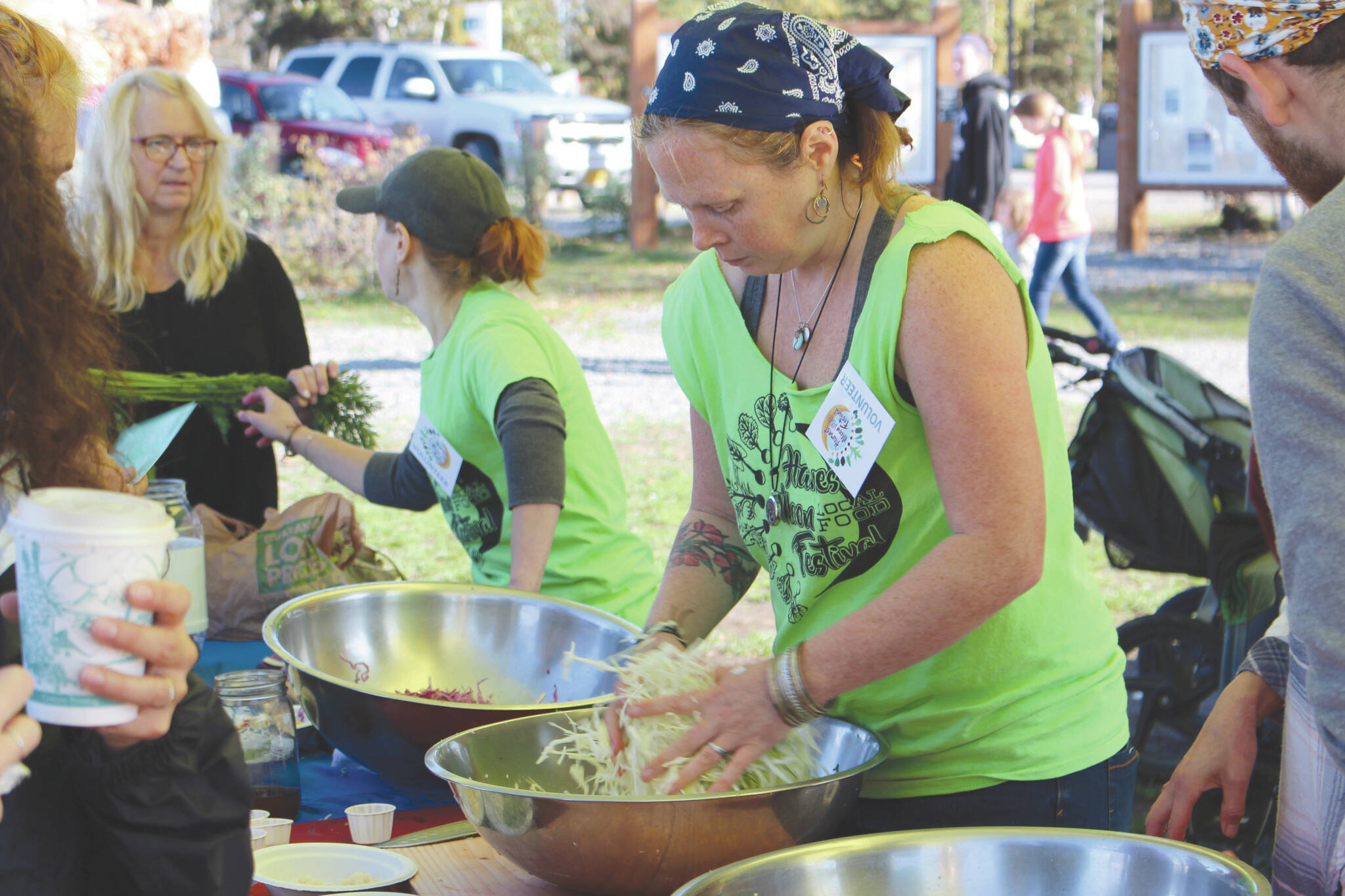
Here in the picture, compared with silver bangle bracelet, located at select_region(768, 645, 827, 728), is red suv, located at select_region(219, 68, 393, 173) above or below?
above

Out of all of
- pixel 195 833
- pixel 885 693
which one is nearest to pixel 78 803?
pixel 195 833

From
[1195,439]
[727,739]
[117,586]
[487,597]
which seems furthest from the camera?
[1195,439]

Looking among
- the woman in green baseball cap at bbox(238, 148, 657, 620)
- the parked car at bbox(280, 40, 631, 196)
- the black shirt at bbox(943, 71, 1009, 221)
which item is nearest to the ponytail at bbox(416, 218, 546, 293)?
the woman in green baseball cap at bbox(238, 148, 657, 620)

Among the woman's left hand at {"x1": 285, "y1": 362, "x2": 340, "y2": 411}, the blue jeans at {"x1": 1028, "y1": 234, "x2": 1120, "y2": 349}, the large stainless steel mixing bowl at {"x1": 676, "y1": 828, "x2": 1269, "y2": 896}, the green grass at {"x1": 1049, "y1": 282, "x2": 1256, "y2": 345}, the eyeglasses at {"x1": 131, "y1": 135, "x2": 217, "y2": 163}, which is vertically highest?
the eyeglasses at {"x1": 131, "y1": 135, "x2": 217, "y2": 163}

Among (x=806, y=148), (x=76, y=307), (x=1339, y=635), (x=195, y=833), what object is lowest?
(x=195, y=833)

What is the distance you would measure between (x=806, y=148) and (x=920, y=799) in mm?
734

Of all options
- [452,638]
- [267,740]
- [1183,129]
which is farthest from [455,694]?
[1183,129]

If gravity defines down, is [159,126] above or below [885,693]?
above

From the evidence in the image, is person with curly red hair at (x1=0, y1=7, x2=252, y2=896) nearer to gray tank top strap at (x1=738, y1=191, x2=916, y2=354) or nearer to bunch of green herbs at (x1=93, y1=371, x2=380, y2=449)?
gray tank top strap at (x1=738, y1=191, x2=916, y2=354)

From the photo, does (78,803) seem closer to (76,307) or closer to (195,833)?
(195,833)

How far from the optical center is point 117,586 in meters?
0.79

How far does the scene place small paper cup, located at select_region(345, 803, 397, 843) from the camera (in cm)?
147

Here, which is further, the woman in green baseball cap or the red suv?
the red suv

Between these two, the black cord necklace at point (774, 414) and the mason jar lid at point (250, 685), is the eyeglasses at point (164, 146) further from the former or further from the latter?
the black cord necklace at point (774, 414)
